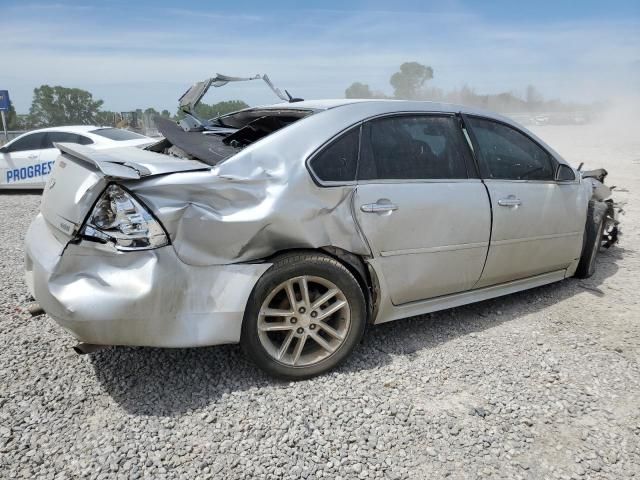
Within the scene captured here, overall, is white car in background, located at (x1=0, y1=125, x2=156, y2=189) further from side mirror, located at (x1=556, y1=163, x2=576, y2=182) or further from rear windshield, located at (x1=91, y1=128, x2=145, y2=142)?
side mirror, located at (x1=556, y1=163, x2=576, y2=182)

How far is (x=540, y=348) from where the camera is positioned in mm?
3307

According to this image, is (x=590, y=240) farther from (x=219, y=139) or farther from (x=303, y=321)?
(x=219, y=139)

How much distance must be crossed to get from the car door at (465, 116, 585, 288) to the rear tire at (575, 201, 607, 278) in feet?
1.18

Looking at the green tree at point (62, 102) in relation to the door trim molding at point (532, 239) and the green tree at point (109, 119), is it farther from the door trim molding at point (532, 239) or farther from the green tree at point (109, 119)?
the door trim molding at point (532, 239)

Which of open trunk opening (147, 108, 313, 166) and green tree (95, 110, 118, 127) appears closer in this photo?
open trunk opening (147, 108, 313, 166)

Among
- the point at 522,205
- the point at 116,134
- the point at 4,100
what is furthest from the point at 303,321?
the point at 4,100

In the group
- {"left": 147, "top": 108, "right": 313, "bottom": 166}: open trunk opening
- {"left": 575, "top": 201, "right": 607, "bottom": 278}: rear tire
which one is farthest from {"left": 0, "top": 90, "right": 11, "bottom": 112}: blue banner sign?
{"left": 575, "top": 201, "right": 607, "bottom": 278}: rear tire

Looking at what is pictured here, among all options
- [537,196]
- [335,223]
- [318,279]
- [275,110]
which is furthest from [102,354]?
[537,196]

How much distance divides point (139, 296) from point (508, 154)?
9.21 ft

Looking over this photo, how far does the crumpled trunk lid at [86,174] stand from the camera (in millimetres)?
2479

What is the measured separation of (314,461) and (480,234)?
1909 millimetres

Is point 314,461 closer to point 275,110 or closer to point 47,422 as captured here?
point 47,422


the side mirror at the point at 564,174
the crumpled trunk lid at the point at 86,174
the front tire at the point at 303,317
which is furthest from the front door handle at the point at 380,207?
the side mirror at the point at 564,174

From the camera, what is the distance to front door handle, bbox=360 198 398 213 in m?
2.91
